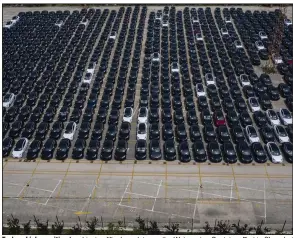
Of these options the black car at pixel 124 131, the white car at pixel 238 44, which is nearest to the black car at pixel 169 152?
the black car at pixel 124 131

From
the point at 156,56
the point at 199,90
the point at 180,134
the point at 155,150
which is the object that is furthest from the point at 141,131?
the point at 156,56

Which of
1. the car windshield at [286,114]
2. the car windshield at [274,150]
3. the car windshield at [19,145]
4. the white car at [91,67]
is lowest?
the white car at [91,67]

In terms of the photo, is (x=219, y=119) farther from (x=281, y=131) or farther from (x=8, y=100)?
(x=8, y=100)

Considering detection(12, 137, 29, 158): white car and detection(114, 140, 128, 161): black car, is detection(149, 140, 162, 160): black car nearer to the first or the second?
detection(114, 140, 128, 161): black car

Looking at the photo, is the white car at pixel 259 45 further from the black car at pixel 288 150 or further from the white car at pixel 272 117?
the black car at pixel 288 150

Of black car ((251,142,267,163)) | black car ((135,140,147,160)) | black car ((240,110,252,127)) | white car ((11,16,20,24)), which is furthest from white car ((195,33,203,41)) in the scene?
white car ((11,16,20,24))
